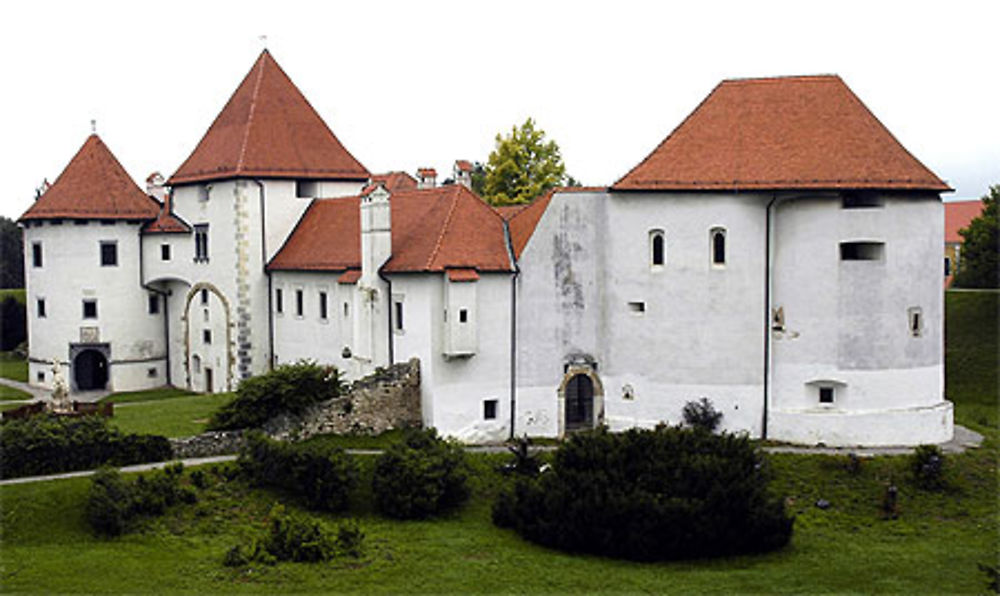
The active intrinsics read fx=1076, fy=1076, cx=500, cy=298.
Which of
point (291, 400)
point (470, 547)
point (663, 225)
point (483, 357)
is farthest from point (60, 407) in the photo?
point (663, 225)

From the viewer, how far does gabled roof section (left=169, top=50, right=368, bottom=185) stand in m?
49.2

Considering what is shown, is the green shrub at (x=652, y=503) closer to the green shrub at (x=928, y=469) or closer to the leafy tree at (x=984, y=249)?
the green shrub at (x=928, y=469)

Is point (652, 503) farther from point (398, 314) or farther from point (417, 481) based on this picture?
point (398, 314)

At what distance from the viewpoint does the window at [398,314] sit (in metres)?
39.0

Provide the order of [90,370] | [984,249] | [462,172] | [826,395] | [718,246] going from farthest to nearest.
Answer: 1. [984,249]
2. [90,370]
3. [462,172]
4. [718,246]
5. [826,395]

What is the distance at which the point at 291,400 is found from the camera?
35844 millimetres

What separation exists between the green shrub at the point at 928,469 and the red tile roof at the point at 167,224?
3427cm

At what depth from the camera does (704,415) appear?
3794 centimetres

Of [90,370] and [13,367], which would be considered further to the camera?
[13,367]

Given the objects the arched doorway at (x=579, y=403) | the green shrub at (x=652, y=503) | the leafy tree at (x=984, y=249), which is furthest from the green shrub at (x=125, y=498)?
the leafy tree at (x=984, y=249)

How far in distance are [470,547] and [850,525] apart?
1121 centimetres

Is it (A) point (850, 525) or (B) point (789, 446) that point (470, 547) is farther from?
(B) point (789, 446)

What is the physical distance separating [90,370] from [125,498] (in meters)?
28.3

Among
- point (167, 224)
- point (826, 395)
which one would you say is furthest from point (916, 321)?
point (167, 224)
